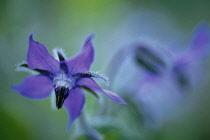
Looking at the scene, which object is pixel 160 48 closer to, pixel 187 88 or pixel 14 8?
pixel 187 88

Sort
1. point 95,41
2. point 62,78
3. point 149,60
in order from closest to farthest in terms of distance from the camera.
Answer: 1. point 62,78
2. point 149,60
3. point 95,41

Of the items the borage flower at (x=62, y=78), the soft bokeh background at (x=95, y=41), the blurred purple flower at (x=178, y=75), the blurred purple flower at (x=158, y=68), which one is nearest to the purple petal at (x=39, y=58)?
the borage flower at (x=62, y=78)

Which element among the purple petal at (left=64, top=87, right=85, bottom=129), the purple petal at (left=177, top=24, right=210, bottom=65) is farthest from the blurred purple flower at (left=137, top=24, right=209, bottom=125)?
the purple petal at (left=64, top=87, right=85, bottom=129)

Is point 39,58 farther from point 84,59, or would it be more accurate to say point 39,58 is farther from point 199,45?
point 199,45

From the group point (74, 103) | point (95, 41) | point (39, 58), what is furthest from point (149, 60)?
point (95, 41)

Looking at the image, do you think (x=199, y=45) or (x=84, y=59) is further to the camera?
(x=199, y=45)

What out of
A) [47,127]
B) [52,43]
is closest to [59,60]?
[47,127]

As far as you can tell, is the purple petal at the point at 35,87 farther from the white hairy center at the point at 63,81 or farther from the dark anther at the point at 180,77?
the dark anther at the point at 180,77
